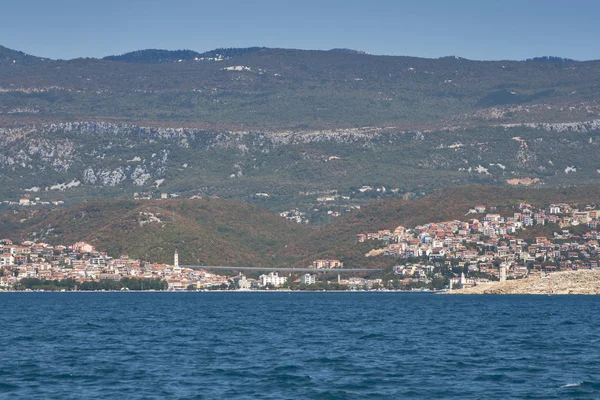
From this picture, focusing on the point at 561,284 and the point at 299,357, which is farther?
the point at 561,284

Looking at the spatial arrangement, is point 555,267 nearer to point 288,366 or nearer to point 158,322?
point 158,322

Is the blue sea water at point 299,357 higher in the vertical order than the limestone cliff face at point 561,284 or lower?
lower

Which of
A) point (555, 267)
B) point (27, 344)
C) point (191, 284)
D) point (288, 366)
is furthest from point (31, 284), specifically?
point (288, 366)

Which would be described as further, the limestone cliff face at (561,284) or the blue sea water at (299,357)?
the limestone cliff face at (561,284)

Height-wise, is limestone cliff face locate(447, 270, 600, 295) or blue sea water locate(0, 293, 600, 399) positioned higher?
limestone cliff face locate(447, 270, 600, 295)

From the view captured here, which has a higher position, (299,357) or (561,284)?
(561,284)

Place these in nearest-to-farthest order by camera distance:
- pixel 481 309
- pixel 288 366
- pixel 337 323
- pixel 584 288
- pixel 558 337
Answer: pixel 288 366
pixel 558 337
pixel 337 323
pixel 481 309
pixel 584 288

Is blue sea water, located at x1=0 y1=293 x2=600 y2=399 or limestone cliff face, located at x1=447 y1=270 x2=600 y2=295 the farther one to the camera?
limestone cliff face, located at x1=447 y1=270 x2=600 y2=295

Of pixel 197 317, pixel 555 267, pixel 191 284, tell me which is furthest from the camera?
pixel 191 284
